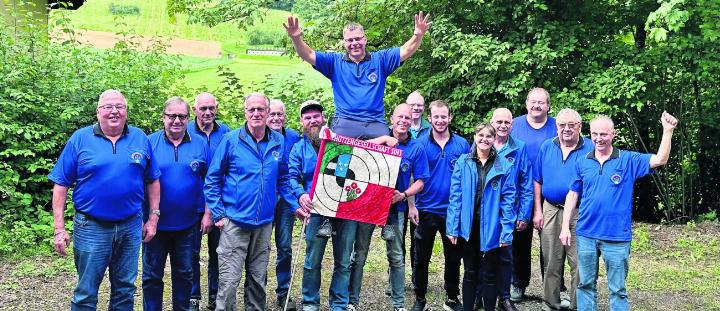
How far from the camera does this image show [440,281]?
25.2ft

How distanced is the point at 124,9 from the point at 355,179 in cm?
1146

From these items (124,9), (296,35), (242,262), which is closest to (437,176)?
(296,35)

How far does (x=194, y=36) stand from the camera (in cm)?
1559

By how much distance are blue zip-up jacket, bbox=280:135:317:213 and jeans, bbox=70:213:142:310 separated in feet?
3.99

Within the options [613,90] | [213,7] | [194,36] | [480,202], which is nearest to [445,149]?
[480,202]

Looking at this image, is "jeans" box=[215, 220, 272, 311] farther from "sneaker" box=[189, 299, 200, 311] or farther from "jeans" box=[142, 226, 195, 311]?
"sneaker" box=[189, 299, 200, 311]

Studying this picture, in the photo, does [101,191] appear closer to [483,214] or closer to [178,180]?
[178,180]

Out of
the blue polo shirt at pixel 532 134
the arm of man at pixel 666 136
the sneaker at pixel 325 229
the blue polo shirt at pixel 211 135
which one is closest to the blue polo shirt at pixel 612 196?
the arm of man at pixel 666 136

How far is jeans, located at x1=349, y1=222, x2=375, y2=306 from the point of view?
19.9ft

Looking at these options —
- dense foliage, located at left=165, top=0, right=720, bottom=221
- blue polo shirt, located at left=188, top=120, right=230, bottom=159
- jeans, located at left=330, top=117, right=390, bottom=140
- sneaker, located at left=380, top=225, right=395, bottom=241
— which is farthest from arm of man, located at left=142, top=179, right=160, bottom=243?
dense foliage, located at left=165, top=0, right=720, bottom=221

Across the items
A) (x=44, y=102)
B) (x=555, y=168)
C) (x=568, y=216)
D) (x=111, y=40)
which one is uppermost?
(x=111, y=40)

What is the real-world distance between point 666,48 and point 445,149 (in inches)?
252

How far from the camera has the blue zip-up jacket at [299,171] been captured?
5879 mm

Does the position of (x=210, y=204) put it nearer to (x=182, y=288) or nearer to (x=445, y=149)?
(x=182, y=288)
